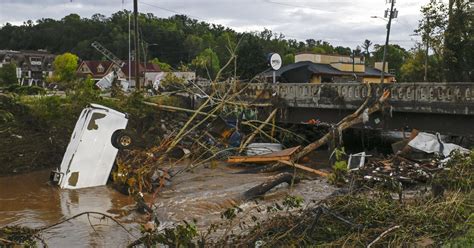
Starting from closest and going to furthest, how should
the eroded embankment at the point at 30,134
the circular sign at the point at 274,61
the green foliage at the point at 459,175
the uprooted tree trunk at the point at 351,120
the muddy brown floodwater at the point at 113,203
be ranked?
the green foliage at the point at 459,175 → the muddy brown floodwater at the point at 113,203 → the eroded embankment at the point at 30,134 → the uprooted tree trunk at the point at 351,120 → the circular sign at the point at 274,61

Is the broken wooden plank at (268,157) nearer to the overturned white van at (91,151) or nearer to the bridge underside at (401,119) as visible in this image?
the bridge underside at (401,119)

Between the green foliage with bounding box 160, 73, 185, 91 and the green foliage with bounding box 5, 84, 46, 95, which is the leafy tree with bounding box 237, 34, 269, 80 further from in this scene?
the green foliage with bounding box 5, 84, 46, 95

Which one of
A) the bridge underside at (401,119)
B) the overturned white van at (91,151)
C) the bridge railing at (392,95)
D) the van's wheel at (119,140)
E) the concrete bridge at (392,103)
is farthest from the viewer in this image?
the bridge underside at (401,119)

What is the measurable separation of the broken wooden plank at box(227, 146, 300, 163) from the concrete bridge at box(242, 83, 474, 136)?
10.6 feet

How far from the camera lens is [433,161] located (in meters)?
13.9

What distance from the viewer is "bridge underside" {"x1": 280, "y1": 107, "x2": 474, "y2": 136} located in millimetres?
16344

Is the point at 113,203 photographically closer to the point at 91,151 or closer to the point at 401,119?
the point at 91,151

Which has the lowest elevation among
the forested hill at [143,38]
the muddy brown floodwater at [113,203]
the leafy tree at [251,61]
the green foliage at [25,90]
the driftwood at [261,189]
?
the muddy brown floodwater at [113,203]

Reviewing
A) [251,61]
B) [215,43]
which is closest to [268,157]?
[251,61]

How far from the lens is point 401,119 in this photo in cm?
1814

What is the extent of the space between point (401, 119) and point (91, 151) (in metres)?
10.3

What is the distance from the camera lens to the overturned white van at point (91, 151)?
14117 millimetres

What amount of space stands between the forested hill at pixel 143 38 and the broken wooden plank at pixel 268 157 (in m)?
51.7

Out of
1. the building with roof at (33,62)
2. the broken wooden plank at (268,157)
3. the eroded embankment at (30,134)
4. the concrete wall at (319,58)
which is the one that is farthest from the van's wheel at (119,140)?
the building with roof at (33,62)
